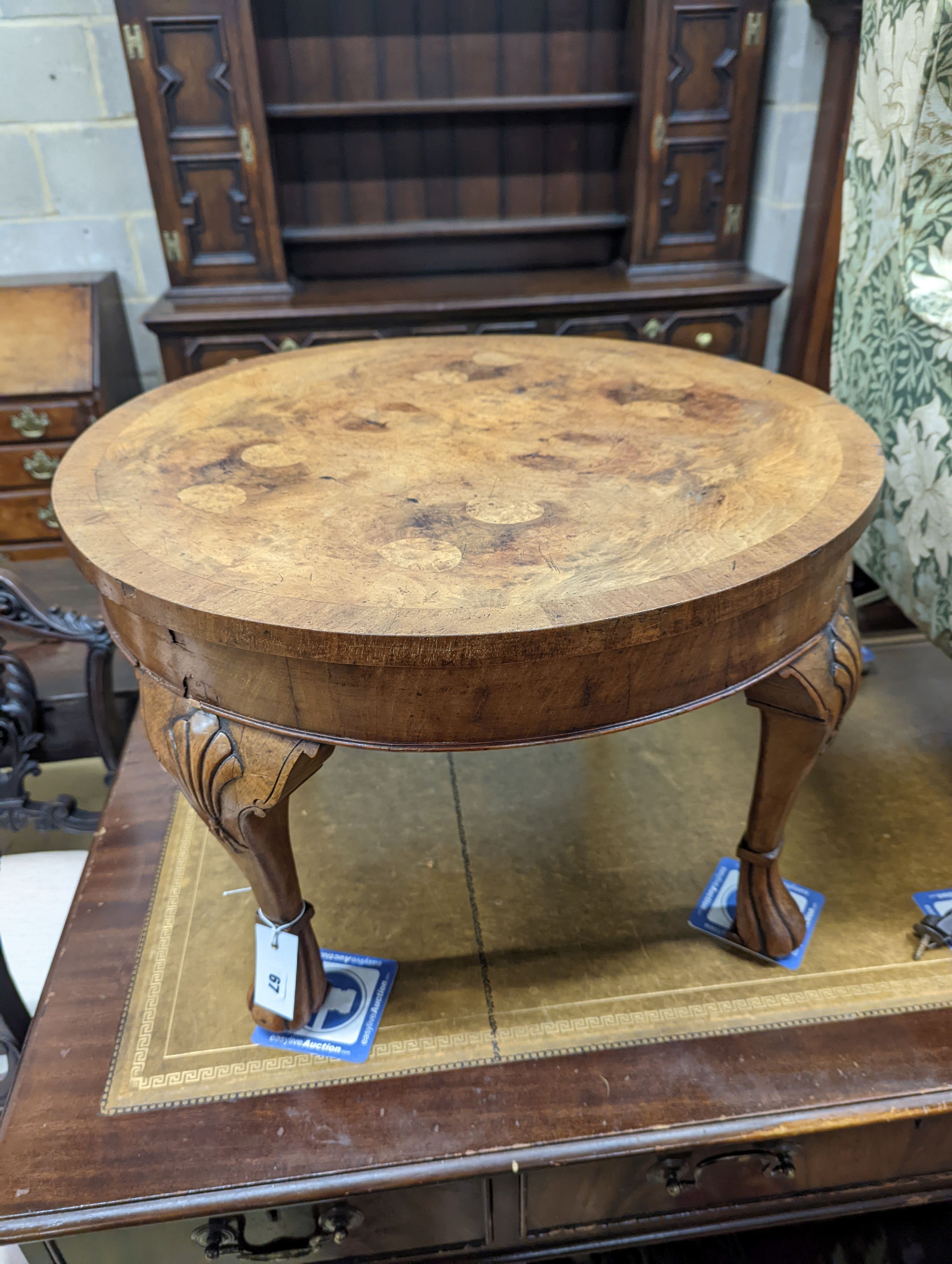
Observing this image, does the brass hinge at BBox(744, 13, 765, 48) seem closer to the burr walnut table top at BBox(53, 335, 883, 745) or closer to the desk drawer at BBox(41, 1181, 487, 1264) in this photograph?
the burr walnut table top at BBox(53, 335, 883, 745)

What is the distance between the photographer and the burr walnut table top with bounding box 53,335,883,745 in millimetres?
806

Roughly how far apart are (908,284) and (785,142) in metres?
1.44

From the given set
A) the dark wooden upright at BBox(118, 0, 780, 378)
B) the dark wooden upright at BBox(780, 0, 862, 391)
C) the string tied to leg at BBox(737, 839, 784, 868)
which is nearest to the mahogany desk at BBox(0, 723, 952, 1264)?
the string tied to leg at BBox(737, 839, 784, 868)

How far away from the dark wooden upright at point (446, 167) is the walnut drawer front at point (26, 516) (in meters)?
0.57

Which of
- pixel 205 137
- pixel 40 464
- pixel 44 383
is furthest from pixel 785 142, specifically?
pixel 40 464

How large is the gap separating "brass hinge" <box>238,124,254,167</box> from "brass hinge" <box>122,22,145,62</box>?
0.91 ft

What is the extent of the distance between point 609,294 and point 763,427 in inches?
57.8

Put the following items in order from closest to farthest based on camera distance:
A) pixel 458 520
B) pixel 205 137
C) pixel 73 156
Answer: pixel 458 520 < pixel 205 137 < pixel 73 156

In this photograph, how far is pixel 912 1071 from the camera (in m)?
1.06

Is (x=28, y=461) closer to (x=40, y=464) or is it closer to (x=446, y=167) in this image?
(x=40, y=464)

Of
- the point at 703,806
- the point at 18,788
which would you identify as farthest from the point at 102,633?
the point at 703,806

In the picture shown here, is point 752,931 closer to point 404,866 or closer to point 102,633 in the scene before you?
point 404,866

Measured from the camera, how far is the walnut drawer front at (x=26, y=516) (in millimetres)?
2572

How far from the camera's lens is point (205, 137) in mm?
2361
